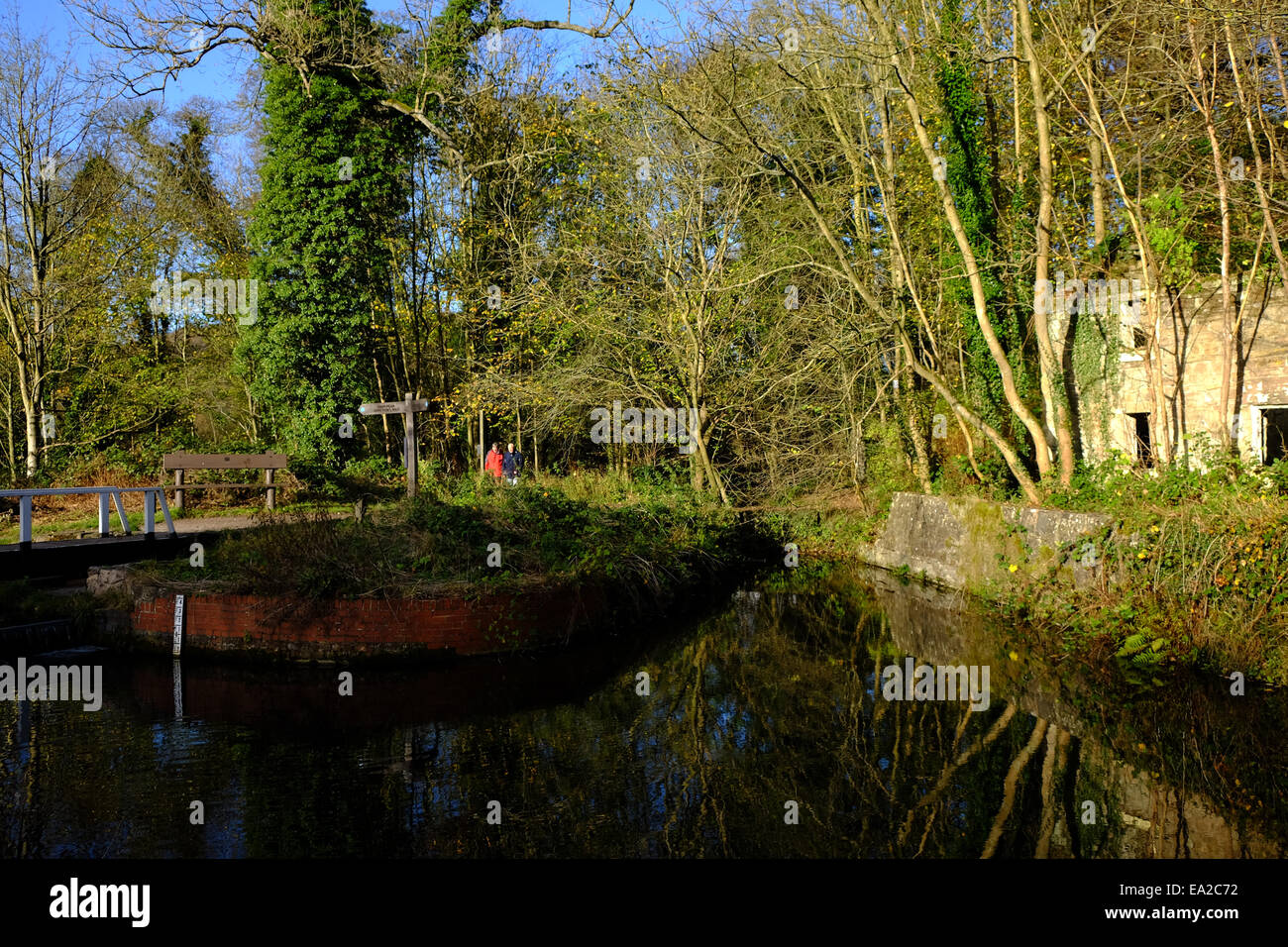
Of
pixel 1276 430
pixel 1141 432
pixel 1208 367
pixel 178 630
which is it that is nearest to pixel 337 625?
pixel 178 630

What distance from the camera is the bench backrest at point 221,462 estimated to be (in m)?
17.3

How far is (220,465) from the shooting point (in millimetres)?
17500

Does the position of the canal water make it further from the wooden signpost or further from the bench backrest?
the bench backrest

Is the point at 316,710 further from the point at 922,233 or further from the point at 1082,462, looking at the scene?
the point at 922,233

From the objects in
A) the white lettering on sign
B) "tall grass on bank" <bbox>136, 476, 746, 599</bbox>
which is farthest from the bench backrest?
the white lettering on sign

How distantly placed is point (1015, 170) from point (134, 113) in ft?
91.1

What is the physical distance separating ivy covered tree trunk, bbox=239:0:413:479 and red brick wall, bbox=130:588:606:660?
13.6m

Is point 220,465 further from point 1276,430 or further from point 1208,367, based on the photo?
point 1276,430

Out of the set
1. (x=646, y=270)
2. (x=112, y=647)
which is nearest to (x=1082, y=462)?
(x=646, y=270)

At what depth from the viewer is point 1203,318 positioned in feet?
42.0

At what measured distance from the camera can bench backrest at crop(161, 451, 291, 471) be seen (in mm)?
17328

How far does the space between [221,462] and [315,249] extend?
7921mm

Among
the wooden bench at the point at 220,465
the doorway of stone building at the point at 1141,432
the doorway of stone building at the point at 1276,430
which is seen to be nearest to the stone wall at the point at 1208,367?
the doorway of stone building at the point at 1141,432

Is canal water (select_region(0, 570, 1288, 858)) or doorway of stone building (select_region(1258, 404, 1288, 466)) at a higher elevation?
doorway of stone building (select_region(1258, 404, 1288, 466))
